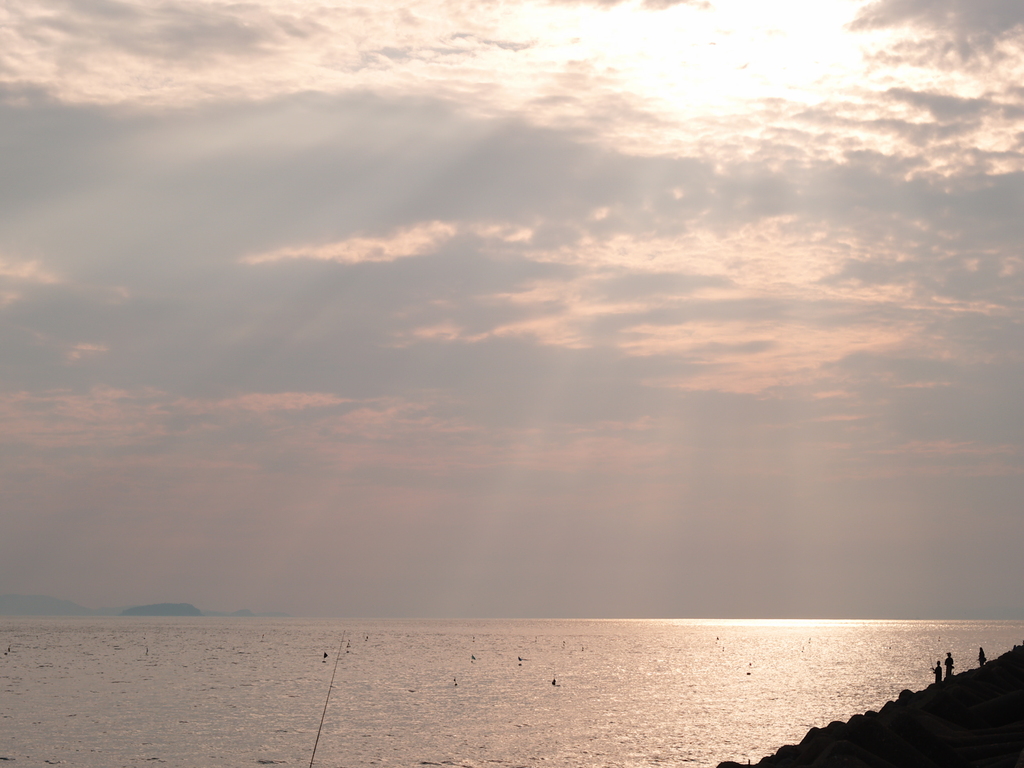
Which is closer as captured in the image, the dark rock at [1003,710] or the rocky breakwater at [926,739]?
the rocky breakwater at [926,739]

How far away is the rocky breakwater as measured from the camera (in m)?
22.0

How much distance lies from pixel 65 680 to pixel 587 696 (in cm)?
5586

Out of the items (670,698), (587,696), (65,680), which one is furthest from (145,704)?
(670,698)

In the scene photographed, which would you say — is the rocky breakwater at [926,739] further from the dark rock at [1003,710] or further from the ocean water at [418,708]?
the ocean water at [418,708]

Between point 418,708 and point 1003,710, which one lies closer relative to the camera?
point 1003,710

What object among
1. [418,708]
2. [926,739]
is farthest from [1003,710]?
[418,708]

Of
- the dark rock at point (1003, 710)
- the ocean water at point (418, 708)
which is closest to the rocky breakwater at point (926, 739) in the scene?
the dark rock at point (1003, 710)

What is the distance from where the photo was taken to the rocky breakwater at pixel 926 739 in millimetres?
21953

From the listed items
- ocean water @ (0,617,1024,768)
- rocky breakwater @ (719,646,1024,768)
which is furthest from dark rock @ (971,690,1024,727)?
ocean water @ (0,617,1024,768)

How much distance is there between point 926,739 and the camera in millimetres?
23625

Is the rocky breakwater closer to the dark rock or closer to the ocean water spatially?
the dark rock

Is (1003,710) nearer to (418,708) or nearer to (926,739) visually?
(926,739)

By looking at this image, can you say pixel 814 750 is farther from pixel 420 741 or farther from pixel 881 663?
pixel 881 663

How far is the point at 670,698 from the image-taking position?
272ft
